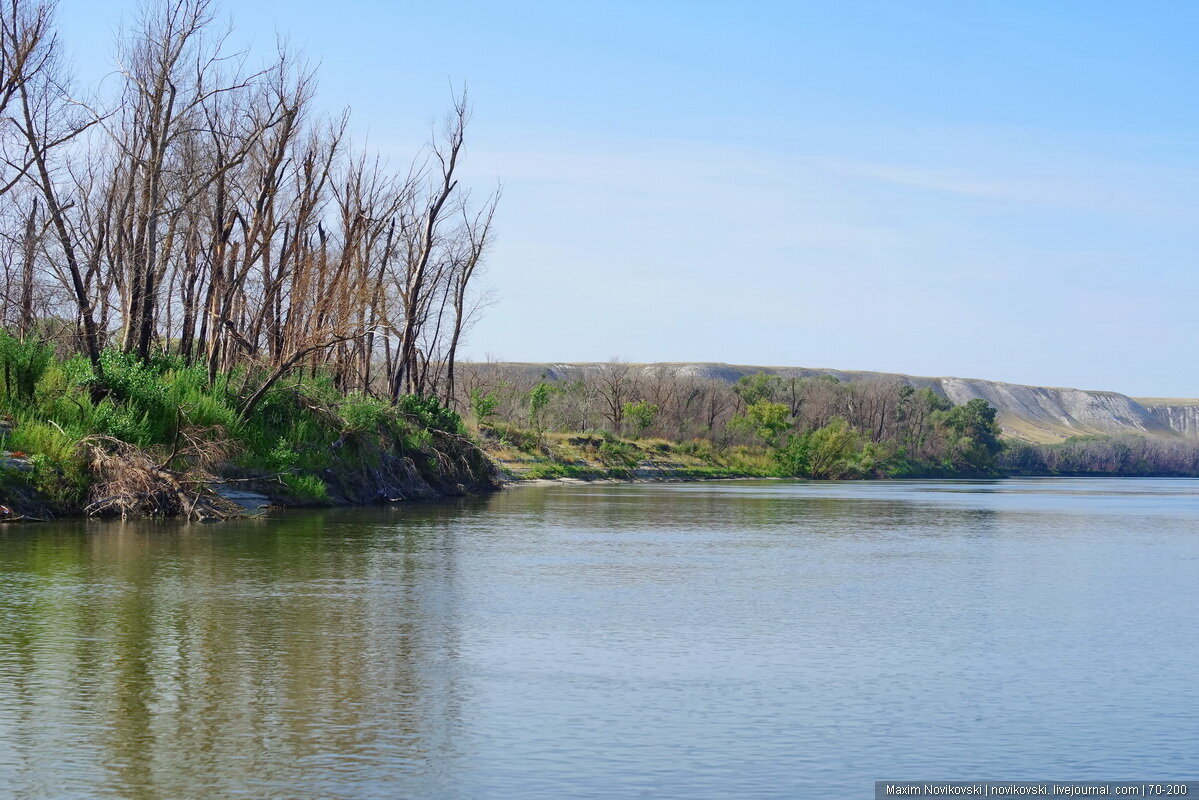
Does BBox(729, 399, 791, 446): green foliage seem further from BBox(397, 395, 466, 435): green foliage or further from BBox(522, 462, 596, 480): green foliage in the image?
BBox(397, 395, 466, 435): green foliage

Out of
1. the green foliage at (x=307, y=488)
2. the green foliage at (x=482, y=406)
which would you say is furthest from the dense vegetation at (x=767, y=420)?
the green foliage at (x=307, y=488)

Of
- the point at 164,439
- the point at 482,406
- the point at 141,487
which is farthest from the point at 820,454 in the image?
the point at 141,487

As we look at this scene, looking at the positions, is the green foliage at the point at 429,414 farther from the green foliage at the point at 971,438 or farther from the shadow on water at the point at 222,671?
the green foliage at the point at 971,438

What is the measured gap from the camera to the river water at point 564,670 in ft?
24.3

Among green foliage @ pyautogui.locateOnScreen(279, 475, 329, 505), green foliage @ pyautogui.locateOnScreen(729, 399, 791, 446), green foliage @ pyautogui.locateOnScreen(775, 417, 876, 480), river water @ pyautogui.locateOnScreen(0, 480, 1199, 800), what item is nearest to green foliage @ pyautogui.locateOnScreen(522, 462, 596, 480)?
green foliage @ pyautogui.locateOnScreen(279, 475, 329, 505)

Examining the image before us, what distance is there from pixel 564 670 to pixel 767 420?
83.6 meters

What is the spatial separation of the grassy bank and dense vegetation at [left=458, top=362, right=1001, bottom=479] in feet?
85.8

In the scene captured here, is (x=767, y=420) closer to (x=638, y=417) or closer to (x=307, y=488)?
(x=638, y=417)

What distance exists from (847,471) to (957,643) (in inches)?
3207

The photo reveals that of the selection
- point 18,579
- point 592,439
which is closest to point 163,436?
point 18,579

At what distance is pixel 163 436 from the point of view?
26.2m

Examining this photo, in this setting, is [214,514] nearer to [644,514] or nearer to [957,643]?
[644,514]

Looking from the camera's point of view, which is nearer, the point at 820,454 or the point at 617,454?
the point at 617,454

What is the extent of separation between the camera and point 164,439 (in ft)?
86.0
